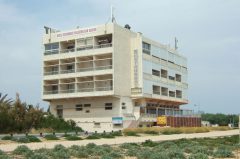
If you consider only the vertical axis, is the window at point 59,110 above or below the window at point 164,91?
below

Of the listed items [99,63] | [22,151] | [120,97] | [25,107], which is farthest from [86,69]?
[22,151]

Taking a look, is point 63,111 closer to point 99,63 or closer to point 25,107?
point 99,63

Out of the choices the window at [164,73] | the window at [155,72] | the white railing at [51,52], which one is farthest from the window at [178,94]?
the white railing at [51,52]

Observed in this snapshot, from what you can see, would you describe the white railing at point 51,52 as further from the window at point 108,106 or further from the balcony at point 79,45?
the window at point 108,106

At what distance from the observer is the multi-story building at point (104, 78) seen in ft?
199

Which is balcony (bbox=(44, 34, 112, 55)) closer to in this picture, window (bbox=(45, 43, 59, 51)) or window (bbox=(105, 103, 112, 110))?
window (bbox=(45, 43, 59, 51))

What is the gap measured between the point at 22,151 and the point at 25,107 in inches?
1022

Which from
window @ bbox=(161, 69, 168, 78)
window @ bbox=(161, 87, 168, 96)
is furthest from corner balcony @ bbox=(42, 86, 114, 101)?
window @ bbox=(161, 69, 168, 78)

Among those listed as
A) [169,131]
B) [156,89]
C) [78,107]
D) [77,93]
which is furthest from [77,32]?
[169,131]

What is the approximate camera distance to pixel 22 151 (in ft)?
65.5

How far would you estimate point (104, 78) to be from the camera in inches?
2442

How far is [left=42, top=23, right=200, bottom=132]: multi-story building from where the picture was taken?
199 ft

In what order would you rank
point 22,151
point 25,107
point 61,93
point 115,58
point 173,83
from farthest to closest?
1. point 173,83
2. point 61,93
3. point 115,58
4. point 25,107
5. point 22,151

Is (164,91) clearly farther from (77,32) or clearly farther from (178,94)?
(77,32)
